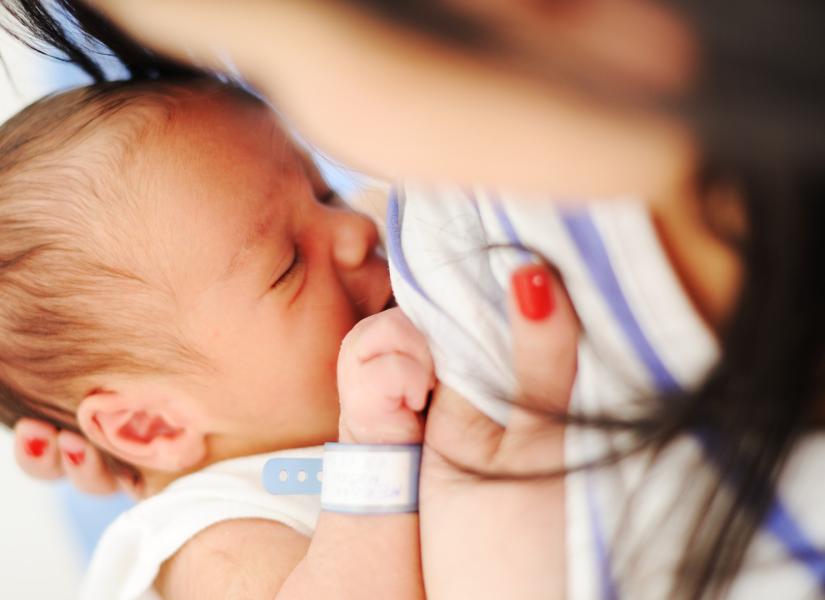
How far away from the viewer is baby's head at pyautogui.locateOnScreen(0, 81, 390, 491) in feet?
2.45

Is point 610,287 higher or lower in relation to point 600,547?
higher

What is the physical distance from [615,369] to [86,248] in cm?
63

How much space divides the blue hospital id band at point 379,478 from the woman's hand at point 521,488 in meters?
0.05

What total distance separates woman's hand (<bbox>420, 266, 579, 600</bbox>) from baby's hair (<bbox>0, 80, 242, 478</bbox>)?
→ 40 centimetres

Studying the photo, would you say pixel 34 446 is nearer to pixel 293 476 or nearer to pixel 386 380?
pixel 293 476

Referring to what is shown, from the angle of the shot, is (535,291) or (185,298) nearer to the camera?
(535,291)

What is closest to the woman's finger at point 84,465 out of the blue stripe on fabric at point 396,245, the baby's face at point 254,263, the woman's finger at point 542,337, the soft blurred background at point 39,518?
the baby's face at point 254,263

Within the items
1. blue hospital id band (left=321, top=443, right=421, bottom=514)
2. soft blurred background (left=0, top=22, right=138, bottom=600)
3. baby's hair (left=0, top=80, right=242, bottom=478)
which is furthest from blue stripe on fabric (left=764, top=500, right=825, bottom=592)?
soft blurred background (left=0, top=22, right=138, bottom=600)

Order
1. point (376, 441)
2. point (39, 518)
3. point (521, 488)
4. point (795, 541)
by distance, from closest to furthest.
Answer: point (795, 541) < point (521, 488) < point (376, 441) < point (39, 518)

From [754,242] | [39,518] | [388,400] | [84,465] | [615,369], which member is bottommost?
[39,518]

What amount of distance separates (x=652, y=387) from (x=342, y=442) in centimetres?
36

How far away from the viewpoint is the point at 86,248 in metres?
0.75

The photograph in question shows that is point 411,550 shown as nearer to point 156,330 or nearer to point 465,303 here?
point 465,303

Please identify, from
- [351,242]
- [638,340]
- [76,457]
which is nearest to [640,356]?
[638,340]
